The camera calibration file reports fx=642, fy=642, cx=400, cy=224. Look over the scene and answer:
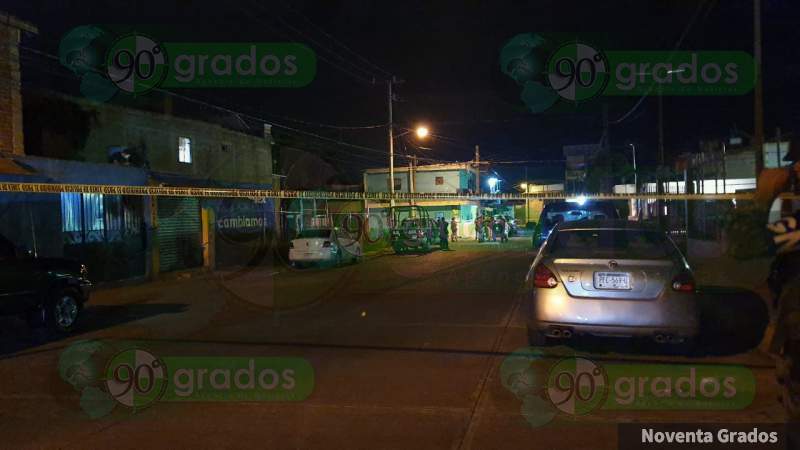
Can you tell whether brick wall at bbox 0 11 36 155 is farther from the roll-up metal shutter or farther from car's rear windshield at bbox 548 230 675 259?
car's rear windshield at bbox 548 230 675 259

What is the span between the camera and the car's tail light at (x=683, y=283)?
22.3ft

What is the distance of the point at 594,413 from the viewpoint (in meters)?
5.52

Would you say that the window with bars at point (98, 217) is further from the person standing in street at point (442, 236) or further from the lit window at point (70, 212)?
the person standing in street at point (442, 236)

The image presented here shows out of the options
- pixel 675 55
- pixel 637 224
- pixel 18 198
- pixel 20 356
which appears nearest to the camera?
pixel 637 224

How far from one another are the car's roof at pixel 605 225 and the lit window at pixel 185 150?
1729 cm

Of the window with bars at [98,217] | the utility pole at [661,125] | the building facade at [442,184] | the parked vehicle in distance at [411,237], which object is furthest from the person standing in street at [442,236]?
the window with bars at [98,217]

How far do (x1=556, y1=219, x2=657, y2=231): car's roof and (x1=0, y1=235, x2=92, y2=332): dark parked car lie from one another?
7891mm

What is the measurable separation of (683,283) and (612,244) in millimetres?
1107

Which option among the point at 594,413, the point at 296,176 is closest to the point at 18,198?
the point at 594,413

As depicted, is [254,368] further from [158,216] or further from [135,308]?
[158,216]

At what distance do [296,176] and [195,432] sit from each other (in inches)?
1375

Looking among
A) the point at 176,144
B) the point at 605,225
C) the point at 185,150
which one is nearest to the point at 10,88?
→ the point at 176,144

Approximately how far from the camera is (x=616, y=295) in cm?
686

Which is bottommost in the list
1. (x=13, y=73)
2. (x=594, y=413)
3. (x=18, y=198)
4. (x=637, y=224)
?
(x=594, y=413)
